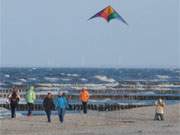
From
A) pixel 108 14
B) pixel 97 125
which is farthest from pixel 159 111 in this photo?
pixel 108 14

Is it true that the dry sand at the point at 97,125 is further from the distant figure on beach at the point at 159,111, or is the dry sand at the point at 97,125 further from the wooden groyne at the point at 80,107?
the wooden groyne at the point at 80,107

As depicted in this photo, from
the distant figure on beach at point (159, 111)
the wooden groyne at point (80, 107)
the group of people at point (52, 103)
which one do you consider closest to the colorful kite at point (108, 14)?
the group of people at point (52, 103)

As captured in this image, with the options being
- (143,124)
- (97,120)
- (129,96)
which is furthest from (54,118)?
(129,96)

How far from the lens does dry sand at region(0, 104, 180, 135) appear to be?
88.2ft

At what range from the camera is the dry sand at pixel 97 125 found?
1059 inches

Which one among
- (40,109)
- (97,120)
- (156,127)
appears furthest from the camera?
(40,109)

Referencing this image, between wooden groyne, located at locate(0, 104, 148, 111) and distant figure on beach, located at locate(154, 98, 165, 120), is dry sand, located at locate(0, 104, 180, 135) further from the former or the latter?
wooden groyne, located at locate(0, 104, 148, 111)

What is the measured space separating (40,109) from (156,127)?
16.2 metres

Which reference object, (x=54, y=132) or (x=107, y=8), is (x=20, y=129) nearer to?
(x=54, y=132)

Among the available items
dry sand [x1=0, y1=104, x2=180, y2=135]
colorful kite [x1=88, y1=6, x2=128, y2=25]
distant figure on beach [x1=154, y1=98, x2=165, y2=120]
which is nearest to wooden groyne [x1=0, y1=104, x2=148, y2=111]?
dry sand [x1=0, y1=104, x2=180, y2=135]

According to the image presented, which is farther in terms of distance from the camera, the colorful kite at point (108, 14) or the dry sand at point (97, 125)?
the colorful kite at point (108, 14)

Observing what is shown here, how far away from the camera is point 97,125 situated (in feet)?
100

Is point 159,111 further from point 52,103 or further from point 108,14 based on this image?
point 108,14

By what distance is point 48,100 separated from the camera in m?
31.2
